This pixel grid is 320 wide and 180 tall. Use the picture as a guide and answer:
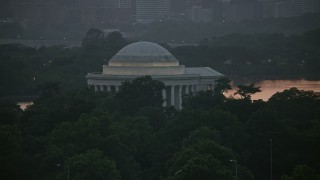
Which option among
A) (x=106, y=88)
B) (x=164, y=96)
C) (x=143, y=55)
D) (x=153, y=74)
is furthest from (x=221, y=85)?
(x=106, y=88)

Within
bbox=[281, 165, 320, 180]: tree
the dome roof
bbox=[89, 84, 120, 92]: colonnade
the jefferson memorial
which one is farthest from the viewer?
the dome roof

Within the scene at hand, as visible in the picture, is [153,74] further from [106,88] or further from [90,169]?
[90,169]

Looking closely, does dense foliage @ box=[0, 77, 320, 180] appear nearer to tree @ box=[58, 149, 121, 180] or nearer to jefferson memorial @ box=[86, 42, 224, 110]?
tree @ box=[58, 149, 121, 180]

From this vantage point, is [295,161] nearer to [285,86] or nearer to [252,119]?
[252,119]

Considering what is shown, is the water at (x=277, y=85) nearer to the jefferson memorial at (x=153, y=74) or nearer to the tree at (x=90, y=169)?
the jefferson memorial at (x=153, y=74)

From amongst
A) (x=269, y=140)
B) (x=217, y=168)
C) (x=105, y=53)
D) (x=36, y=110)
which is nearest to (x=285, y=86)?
(x=105, y=53)

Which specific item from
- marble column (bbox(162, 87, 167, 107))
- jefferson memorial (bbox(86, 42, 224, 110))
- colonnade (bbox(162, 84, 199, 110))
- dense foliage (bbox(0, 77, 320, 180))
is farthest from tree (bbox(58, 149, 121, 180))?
jefferson memorial (bbox(86, 42, 224, 110))
